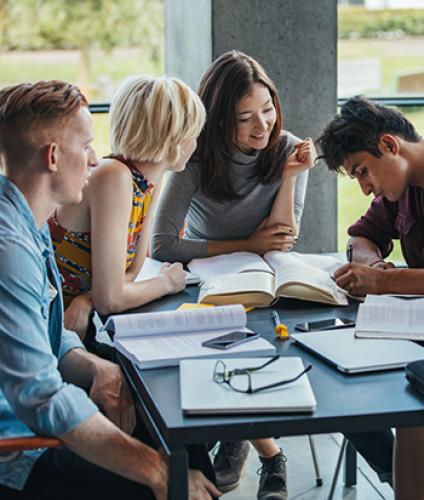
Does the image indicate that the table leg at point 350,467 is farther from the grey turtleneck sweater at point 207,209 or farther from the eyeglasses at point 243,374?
the eyeglasses at point 243,374

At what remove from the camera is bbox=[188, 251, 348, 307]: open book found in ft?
7.73

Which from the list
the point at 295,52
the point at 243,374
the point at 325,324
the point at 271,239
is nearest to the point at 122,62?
the point at 295,52

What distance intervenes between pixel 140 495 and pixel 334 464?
1.36 m

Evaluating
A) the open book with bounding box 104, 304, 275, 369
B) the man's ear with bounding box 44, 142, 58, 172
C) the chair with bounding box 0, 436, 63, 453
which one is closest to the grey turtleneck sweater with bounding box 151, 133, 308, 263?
the open book with bounding box 104, 304, 275, 369

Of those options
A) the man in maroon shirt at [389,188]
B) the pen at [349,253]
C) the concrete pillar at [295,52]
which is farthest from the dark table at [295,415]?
the concrete pillar at [295,52]

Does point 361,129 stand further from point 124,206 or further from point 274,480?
point 274,480

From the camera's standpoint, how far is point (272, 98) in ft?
10.2

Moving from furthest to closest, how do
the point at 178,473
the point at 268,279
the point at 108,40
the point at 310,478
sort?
the point at 108,40
the point at 310,478
the point at 268,279
the point at 178,473

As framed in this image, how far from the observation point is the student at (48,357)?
167 cm

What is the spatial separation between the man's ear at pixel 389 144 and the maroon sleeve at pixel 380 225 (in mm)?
357

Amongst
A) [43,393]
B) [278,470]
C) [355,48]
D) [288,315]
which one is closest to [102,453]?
[43,393]

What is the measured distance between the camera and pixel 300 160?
308cm

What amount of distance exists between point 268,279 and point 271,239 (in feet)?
1.64

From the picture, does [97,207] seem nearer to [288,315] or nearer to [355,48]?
[288,315]
